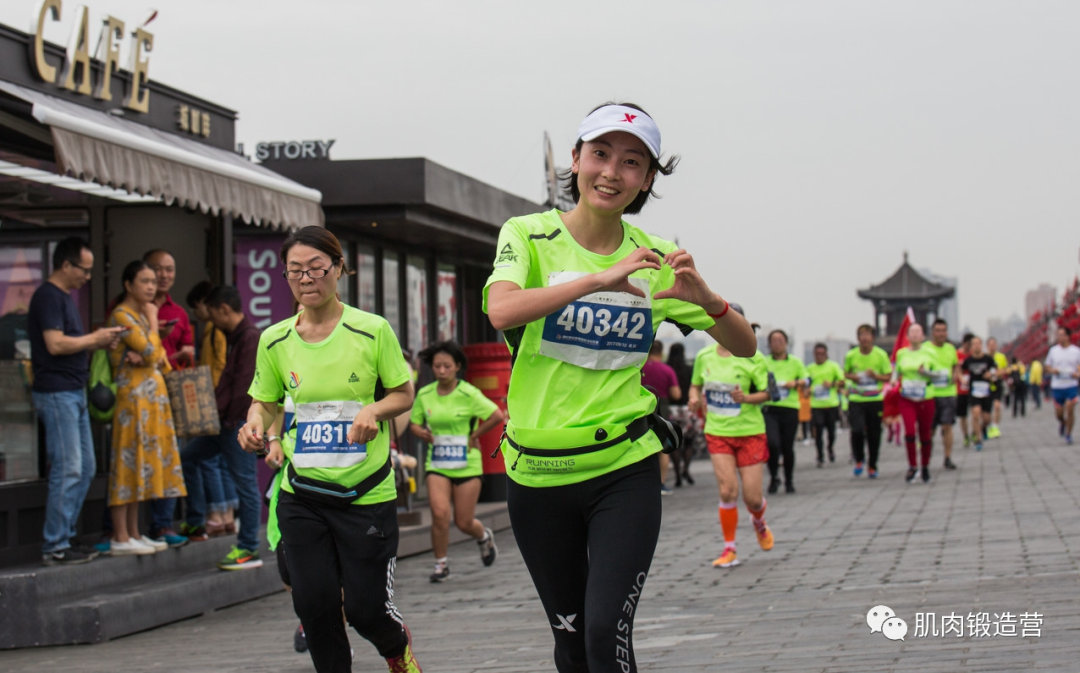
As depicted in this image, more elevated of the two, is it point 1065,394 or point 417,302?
point 417,302

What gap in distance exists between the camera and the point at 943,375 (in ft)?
56.5

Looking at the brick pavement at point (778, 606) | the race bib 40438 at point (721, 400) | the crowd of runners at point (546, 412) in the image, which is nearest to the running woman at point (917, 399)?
the brick pavement at point (778, 606)

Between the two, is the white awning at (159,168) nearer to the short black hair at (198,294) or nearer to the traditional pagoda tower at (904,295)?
the short black hair at (198,294)

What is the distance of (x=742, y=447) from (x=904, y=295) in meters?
77.6

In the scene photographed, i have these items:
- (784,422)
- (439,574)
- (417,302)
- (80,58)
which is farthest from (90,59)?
(784,422)

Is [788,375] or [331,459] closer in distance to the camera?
[331,459]

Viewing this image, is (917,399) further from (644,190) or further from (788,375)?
(644,190)

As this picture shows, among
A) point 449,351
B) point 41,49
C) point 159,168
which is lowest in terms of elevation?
point 449,351

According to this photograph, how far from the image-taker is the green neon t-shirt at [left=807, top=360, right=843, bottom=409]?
21.6m

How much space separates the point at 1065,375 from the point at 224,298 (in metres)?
18.2

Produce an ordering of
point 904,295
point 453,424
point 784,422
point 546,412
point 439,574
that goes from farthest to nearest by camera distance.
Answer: point 904,295 → point 784,422 → point 453,424 → point 439,574 → point 546,412

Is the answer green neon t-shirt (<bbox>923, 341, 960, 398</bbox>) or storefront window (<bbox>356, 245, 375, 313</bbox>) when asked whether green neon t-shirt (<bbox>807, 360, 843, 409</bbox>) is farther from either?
storefront window (<bbox>356, 245, 375, 313</bbox>)

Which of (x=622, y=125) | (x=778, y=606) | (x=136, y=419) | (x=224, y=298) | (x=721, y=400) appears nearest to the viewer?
(x=622, y=125)

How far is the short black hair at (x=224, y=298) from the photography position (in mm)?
9469
